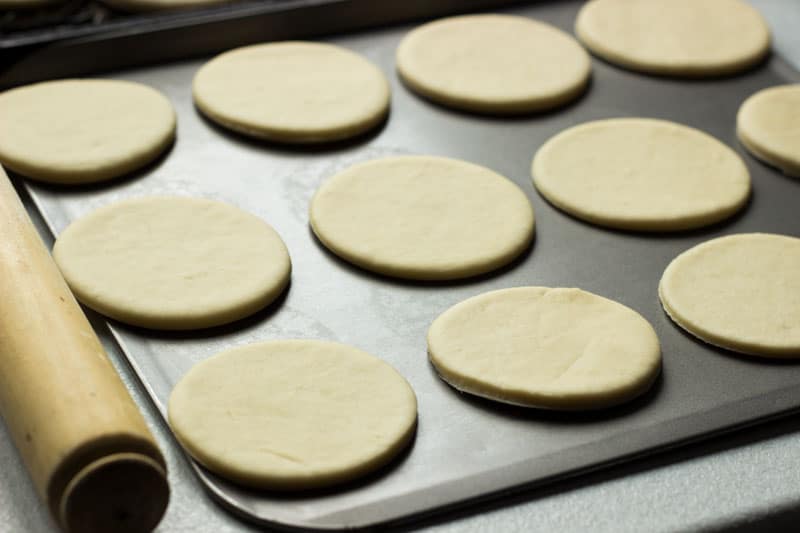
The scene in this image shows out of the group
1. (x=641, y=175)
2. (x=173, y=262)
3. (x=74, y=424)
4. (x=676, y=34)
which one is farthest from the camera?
(x=676, y=34)

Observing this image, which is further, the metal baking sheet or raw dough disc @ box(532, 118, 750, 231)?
raw dough disc @ box(532, 118, 750, 231)

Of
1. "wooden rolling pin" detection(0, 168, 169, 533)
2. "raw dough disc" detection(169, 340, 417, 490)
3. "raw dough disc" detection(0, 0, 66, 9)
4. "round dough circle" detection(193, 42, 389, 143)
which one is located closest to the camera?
"wooden rolling pin" detection(0, 168, 169, 533)

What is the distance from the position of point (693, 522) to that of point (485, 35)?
3.54ft

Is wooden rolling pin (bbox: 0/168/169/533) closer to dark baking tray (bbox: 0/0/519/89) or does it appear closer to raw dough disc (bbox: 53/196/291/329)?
raw dough disc (bbox: 53/196/291/329)

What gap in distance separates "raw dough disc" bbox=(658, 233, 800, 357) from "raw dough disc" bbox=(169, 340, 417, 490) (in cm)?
38

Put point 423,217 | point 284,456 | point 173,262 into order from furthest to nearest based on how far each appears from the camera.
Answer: point 423,217 → point 173,262 → point 284,456

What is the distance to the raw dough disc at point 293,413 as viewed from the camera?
3.45 feet

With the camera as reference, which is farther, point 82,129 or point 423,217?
point 82,129

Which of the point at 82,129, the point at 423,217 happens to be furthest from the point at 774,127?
the point at 82,129

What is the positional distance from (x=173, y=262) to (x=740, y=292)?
704 mm

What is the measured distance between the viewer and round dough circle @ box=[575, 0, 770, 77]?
1840 millimetres

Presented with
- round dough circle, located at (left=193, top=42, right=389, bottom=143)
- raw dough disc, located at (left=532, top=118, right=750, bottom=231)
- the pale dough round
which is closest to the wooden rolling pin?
round dough circle, located at (left=193, top=42, right=389, bottom=143)

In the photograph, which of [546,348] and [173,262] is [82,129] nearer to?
[173,262]

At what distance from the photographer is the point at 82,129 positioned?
1.58 meters
